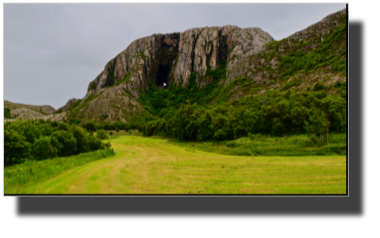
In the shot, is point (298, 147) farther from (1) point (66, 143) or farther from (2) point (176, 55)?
(2) point (176, 55)

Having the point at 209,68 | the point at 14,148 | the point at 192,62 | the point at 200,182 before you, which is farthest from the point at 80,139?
the point at 192,62

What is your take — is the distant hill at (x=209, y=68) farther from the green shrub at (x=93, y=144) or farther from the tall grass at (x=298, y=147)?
the green shrub at (x=93, y=144)

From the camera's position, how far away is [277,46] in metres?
77.1

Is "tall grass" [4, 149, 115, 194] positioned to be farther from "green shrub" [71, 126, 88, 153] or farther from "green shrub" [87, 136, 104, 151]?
"green shrub" [87, 136, 104, 151]

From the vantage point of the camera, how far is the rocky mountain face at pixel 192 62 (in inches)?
2634

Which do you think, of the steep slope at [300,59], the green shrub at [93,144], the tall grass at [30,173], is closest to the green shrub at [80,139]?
the green shrub at [93,144]

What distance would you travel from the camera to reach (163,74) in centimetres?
19300

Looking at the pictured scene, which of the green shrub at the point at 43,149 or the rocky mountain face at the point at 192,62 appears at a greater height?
the rocky mountain face at the point at 192,62

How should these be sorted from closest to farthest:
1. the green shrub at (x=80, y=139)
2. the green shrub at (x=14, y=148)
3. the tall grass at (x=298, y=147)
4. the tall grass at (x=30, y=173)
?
the tall grass at (x=30, y=173) < the green shrub at (x=14, y=148) < the tall grass at (x=298, y=147) < the green shrub at (x=80, y=139)

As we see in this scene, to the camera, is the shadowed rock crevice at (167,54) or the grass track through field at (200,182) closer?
the grass track through field at (200,182)

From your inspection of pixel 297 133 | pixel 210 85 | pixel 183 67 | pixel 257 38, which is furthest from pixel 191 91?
pixel 297 133

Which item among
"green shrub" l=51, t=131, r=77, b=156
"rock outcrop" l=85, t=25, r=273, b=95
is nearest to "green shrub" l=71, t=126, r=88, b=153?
"green shrub" l=51, t=131, r=77, b=156

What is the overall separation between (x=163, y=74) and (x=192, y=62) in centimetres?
3973

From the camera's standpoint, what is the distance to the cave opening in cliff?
189m
